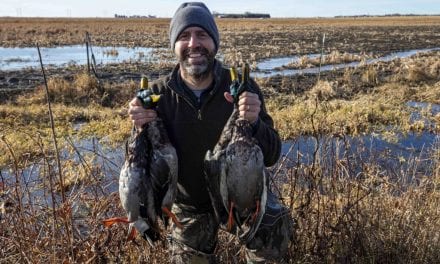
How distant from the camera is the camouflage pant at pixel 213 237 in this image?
347 cm

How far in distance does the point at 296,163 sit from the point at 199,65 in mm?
1336

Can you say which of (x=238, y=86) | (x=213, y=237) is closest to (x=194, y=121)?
(x=238, y=86)

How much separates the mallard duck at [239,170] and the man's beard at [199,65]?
1.85 ft

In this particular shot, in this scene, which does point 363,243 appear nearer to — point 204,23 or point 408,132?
point 204,23

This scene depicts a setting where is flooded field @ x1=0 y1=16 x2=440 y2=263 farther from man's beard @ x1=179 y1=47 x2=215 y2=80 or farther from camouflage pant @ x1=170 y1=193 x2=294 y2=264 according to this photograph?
man's beard @ x1=179 y1=47 x2=215 y2=80

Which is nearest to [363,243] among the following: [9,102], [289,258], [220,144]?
[289,258]

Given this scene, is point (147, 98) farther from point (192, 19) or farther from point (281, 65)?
point (281, 65)

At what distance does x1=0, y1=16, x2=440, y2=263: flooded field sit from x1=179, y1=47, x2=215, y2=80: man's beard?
3.31ft

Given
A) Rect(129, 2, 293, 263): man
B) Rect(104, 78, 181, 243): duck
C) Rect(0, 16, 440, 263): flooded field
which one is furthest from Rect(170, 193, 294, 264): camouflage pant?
Rect(104, 78, 181, 243): duck

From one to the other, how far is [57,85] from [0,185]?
411 inches

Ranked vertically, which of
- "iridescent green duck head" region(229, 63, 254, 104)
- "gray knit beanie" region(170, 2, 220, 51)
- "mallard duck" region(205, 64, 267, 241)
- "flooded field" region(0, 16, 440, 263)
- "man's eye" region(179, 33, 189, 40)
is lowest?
"flooded field" region(0, 16, 440, 263)

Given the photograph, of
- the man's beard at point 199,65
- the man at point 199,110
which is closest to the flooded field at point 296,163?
the man at point 199,110

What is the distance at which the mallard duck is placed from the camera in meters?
2.78

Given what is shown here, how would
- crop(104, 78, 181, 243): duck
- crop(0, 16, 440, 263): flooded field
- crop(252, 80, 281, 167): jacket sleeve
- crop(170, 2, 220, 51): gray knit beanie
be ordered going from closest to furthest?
crop(104, 78, 181, 243): duck, crop(252, 80, 281, 167): jacket sleeve, crop(170, 2, 220, 51): gray knit beanie, crop(0, 16, 440, 263): flooded field
